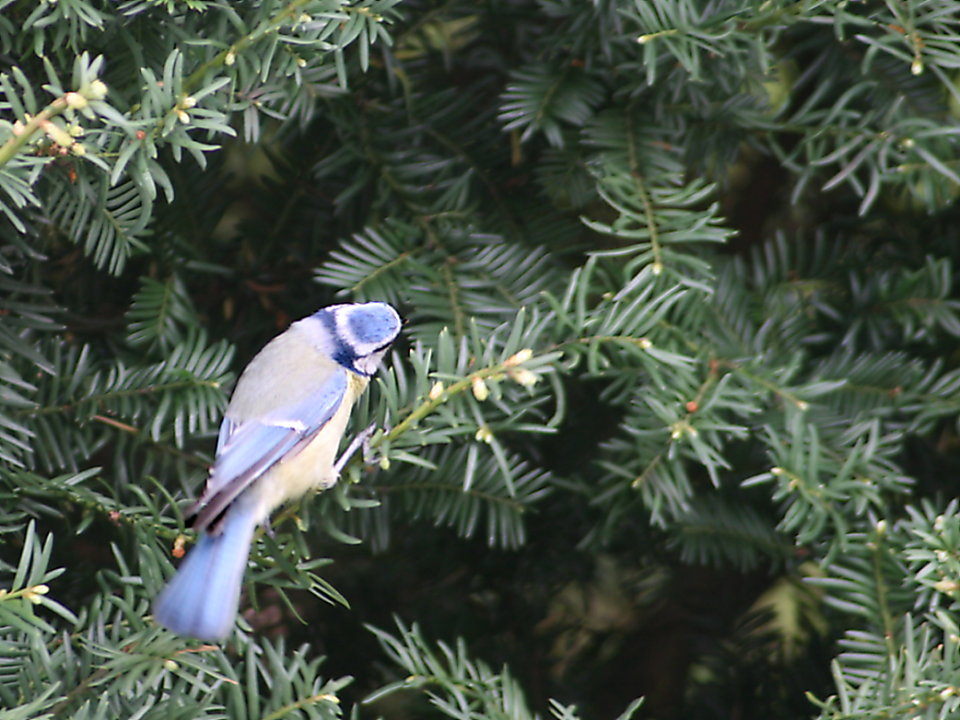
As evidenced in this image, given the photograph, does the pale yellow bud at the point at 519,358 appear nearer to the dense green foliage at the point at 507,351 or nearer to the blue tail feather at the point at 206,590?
the dense green foliage at the point at 507,351

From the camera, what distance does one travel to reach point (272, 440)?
1.26m

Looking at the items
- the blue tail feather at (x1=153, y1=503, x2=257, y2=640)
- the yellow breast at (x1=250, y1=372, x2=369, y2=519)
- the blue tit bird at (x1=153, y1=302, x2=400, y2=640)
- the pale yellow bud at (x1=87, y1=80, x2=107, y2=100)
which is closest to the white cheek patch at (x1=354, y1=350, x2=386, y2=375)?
the blue tit bird at (x1=153, y1=302, x2=400, y2=640)

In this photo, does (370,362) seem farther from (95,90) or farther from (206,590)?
(95,90)

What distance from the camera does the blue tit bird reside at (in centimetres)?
93

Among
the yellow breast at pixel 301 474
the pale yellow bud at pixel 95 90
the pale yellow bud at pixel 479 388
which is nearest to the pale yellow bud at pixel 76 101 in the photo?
the pale yellow bud at pixel 95 90

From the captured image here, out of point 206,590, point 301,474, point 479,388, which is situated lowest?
Result: point 301,474

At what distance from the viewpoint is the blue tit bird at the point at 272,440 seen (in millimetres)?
927

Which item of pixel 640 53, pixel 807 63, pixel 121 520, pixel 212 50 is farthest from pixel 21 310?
pixel 807 63

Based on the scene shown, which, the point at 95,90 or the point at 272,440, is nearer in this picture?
the point at 95,90

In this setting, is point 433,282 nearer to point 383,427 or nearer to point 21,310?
point 383,427

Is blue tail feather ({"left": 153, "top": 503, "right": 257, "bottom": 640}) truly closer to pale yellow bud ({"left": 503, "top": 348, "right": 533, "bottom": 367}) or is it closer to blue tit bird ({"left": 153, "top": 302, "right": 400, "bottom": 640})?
blue tit bird ({"left": 153, "top": 302, "right": 400, "bottom": 640})

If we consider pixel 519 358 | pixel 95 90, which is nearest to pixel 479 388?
pixel 519 358

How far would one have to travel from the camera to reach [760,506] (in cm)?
136

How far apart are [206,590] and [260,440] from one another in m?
0.33
